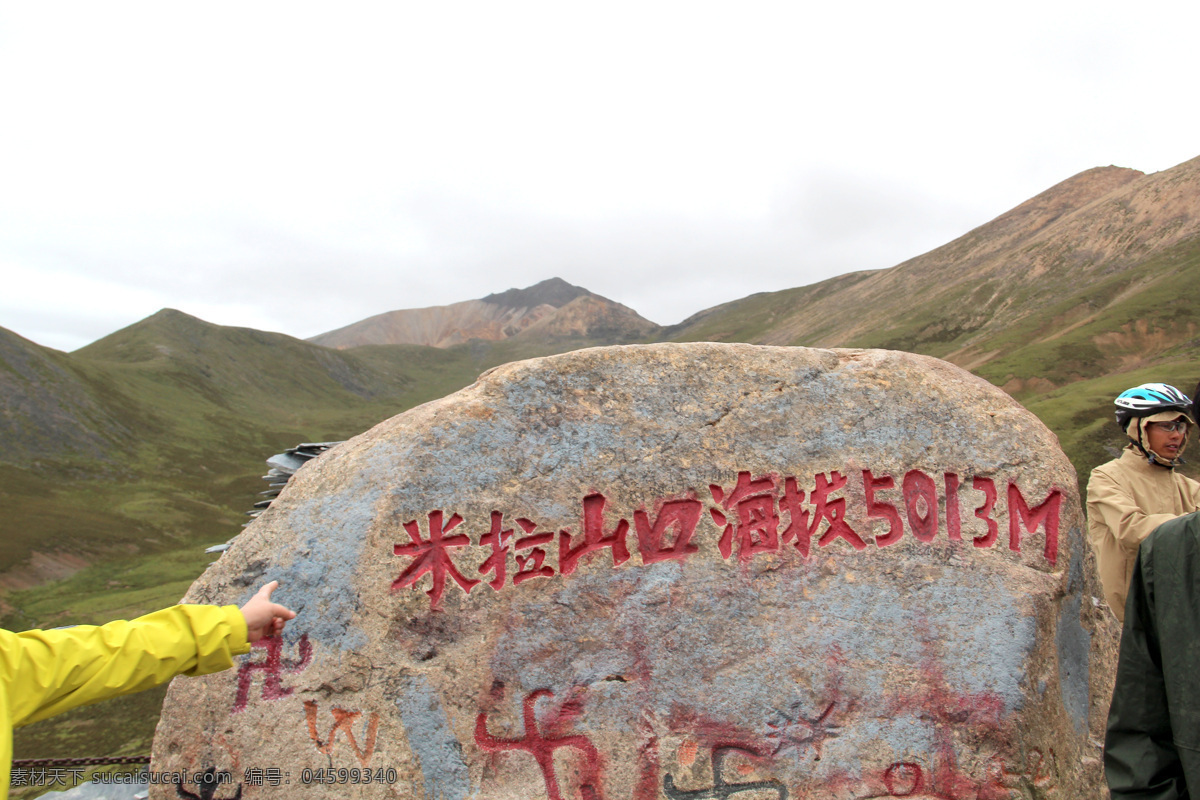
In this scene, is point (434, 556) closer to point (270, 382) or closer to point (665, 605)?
point (665, 605)

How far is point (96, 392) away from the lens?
2098 inches

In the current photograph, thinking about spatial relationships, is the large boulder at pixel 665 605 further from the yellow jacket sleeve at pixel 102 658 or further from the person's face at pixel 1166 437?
the yellow jacket sleeve at pixel 102 658

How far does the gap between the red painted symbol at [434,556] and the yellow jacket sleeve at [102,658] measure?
111 inches

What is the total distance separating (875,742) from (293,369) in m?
103

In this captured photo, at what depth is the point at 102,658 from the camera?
266 centimetres

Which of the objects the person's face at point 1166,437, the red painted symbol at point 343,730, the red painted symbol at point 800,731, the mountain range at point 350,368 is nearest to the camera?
the person's face at point 1166,437

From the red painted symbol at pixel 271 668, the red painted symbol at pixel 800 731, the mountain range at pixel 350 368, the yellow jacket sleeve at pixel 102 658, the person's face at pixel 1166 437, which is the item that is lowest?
the red painted symbol at pixel 800 731

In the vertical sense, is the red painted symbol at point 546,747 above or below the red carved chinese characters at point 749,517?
below

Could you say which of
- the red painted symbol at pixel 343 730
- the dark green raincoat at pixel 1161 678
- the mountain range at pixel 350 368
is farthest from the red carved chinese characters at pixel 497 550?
the mountain range at pixel 350 368

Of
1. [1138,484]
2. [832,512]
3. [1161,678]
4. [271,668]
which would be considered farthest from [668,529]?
[1161,678]

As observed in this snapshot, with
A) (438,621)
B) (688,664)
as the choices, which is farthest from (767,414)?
(438,621)

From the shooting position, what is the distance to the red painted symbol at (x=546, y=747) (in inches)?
225

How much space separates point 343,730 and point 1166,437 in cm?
692

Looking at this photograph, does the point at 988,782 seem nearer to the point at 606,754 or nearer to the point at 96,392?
the point at 606,754
